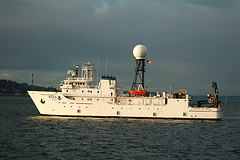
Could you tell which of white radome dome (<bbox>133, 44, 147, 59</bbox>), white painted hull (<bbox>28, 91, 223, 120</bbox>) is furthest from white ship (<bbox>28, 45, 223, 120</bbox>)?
white radome dome (<bbox>133, 44, 147, 59</bbox>)

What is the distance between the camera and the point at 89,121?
38.5 metres

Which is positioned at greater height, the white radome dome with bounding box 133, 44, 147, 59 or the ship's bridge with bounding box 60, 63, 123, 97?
the white radome dome with bounding box 133, 44, 147, 59

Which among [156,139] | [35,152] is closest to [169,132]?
[156,139]

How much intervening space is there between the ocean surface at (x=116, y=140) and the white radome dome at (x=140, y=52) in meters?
11.7

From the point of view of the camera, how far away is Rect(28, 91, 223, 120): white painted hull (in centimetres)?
4119

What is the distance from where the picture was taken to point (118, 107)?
41344 millimetres

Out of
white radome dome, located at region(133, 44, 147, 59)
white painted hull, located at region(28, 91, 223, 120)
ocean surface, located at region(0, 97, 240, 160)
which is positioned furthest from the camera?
white radome dome, located at region(133, 44, 147, 59)

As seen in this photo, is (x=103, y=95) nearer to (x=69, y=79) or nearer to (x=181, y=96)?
(x=69, y=79)

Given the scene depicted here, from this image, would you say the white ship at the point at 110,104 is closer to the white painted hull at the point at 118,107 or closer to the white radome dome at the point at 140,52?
the white painted hull at the point at 118,107

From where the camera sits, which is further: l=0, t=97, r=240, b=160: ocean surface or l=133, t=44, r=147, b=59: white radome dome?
l=133, t=44, r=147, b=59: white radome dome

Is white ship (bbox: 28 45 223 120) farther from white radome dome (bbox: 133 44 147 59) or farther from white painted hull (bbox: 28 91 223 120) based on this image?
white radome dome (bbox: 133 44 147 59)

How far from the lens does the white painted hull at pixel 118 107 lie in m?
41.2

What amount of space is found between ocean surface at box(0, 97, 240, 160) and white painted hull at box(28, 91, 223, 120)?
148 centimetres

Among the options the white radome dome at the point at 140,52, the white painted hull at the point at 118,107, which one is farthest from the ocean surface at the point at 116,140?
the white radome dome at the point at 140,52
